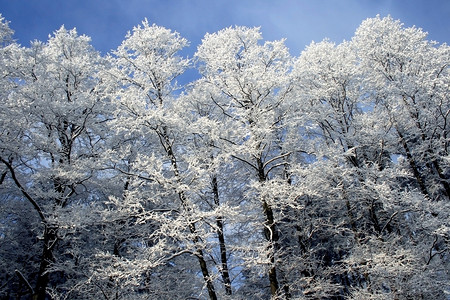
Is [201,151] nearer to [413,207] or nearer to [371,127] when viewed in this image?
[371,127]

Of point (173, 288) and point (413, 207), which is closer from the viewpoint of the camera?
point (413, 207)

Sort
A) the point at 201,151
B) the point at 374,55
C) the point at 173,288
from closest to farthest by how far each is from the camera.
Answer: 1. the point at 201,151
2. the point at 173,288
3. the point at 374,55

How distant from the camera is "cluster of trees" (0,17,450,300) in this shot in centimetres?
927

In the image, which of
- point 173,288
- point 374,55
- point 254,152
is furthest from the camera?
point 374,55

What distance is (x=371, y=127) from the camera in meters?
11.4

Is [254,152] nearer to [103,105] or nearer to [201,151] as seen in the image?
[201,151]

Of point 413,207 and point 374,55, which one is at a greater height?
point 374,55

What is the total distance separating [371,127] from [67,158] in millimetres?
11859

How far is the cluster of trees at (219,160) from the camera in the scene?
9.27 m

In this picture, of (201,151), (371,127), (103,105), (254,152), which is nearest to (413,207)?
(371,127)

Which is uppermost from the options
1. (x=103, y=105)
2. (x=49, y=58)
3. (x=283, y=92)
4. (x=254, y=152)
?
Answer: (x=49, y=58)

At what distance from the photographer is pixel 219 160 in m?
9.62

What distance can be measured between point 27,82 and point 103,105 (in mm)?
3282

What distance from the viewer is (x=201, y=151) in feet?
35.7
